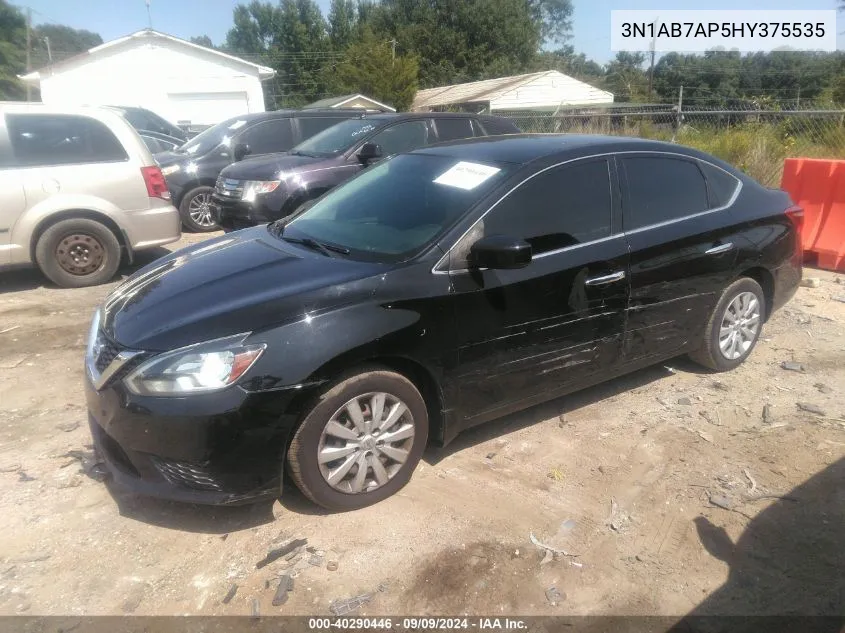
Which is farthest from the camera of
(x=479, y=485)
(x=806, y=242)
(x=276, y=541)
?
(x=806, y=242)

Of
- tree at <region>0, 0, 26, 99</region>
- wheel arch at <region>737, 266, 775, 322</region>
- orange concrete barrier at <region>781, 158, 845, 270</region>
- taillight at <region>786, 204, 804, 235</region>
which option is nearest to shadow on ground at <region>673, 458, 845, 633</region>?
wheel arch at <region>737, 266, 775, 322</region>

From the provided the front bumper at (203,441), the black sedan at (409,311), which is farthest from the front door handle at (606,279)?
the front bumper at (203,441)

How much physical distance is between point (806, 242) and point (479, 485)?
582cm

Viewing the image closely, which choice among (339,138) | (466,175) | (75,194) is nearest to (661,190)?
(466,175)

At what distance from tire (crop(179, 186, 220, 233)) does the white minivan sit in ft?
8.43

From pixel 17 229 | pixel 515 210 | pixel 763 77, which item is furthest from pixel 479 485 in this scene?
pixel 763 77

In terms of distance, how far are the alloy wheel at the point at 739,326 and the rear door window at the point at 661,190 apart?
0.77 m

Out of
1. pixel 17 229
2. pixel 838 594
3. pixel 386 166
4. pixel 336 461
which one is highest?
pixel 386 166

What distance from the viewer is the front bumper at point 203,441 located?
2.63 m

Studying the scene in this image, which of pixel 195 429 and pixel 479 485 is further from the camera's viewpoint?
pixel 479 485

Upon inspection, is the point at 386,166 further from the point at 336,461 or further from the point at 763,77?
the point at 763,77

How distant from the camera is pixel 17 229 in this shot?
6.34m

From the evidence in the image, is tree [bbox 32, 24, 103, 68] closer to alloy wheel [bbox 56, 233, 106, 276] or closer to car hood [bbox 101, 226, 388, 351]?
alloy wheel [bbox 56, 233, 106, 276]

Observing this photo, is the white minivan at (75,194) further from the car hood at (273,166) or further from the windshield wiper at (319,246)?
the windshield wiper at (319,246)
